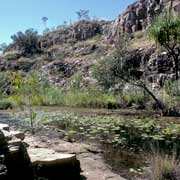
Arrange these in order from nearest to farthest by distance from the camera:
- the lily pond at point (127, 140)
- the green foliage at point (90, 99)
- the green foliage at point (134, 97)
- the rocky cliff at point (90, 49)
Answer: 1. the lily pond at point (127, 140)
2. the green foliage at point (134, 97)
3. the green foliage at point (90, 99)
4. the rocky cliff at point (90, 49)

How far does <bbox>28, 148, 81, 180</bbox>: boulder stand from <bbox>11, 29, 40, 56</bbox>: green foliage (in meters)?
59.7

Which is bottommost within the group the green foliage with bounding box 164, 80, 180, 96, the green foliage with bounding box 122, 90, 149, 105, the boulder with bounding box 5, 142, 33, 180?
the boulder with bounding box 5, 142, 33, 180

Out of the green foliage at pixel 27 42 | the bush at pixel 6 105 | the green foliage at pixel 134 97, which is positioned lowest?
the bush at pixel 6 105

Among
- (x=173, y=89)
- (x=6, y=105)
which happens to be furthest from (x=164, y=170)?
(x=6, y=105)

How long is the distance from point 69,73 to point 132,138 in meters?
36.7

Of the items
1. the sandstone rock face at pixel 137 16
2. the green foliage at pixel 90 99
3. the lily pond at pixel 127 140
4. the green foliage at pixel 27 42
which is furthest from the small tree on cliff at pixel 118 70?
the green foliage at pixel 27 42

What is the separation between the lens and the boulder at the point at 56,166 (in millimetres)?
6852

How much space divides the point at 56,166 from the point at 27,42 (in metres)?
62.6

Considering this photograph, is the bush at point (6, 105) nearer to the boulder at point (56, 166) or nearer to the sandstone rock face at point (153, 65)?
the sandstone rock face at point (153, 65)

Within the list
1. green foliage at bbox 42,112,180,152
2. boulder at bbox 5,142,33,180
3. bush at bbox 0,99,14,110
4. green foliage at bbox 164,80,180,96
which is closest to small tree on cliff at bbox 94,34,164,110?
green foliage at bbox 164,80,180,96

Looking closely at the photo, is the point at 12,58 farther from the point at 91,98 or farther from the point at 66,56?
the point at 91,98

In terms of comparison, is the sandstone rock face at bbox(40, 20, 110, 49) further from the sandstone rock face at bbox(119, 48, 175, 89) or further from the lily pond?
the lily pond

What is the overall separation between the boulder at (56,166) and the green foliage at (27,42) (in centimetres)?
5973

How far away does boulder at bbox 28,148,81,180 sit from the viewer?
22.5 ft
